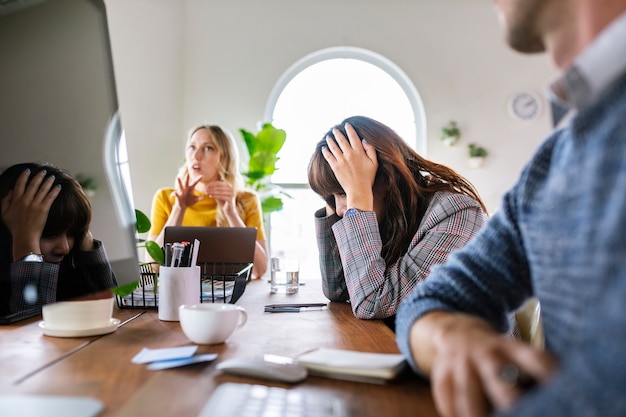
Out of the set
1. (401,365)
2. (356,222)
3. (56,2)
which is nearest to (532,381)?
(401,365)

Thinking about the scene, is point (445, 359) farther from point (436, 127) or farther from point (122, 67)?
point (436, 127)

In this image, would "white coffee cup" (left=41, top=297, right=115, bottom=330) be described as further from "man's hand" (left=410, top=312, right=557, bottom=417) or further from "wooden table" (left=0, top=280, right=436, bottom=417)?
"man's hand" (left=410, top=312, right=557, bottom=417)

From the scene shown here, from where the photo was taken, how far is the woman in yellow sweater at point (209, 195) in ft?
8.87

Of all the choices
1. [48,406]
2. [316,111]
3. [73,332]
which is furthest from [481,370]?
[316,111]

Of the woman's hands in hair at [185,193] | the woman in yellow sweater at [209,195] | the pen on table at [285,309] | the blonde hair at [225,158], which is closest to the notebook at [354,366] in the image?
the pen on table at [285,309]

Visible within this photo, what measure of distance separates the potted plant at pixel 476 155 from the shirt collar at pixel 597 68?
373 centimetres

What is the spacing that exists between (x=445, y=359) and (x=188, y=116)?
3.92 meters

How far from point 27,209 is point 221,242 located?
88cm

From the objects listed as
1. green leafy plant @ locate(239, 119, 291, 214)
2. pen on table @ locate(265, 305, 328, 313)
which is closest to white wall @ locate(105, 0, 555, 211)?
green leafy plant @ locate(239, 119, 291, 214)

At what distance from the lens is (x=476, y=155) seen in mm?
4160

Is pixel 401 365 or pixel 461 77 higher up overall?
pixel 461 77

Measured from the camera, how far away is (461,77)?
13.9ft

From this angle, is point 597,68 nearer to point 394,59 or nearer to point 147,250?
point 147,250

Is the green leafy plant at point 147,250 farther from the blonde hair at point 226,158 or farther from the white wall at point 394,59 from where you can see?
the white wall at point 394,59
